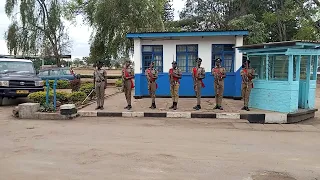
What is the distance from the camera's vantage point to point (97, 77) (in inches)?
447

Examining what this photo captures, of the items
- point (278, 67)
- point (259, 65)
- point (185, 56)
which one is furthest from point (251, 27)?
point (278, 67)

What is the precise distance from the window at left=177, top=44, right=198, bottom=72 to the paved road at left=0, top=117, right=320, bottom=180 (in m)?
5.43

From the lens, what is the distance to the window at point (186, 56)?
14297mm

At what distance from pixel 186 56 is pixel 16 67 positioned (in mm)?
7594

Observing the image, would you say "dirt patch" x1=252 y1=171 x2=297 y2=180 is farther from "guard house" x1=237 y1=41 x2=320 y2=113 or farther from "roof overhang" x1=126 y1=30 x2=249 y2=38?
"roof overhang" x1=126 y1=30 x2=249 y2=38

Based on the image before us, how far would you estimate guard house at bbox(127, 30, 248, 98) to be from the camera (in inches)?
550

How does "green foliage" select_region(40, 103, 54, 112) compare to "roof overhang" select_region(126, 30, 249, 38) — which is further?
"roof overhang" select_region(126, 30, 249, 38)

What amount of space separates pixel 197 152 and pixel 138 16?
56.6 feet

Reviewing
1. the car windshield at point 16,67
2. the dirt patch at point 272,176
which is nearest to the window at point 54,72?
the car windshield at point 16,67

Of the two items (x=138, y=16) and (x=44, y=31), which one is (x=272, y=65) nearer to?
(x=138, y=16)

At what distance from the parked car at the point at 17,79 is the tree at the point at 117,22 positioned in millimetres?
8029

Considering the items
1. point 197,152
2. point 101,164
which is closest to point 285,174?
point 197,152

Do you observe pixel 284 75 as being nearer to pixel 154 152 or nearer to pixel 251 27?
pixel 154 152

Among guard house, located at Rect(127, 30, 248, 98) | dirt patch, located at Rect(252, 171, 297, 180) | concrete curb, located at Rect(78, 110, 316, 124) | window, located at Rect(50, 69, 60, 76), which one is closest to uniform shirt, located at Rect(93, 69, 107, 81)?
concrete curb, located at Rect(78, 110, 316, 124)
